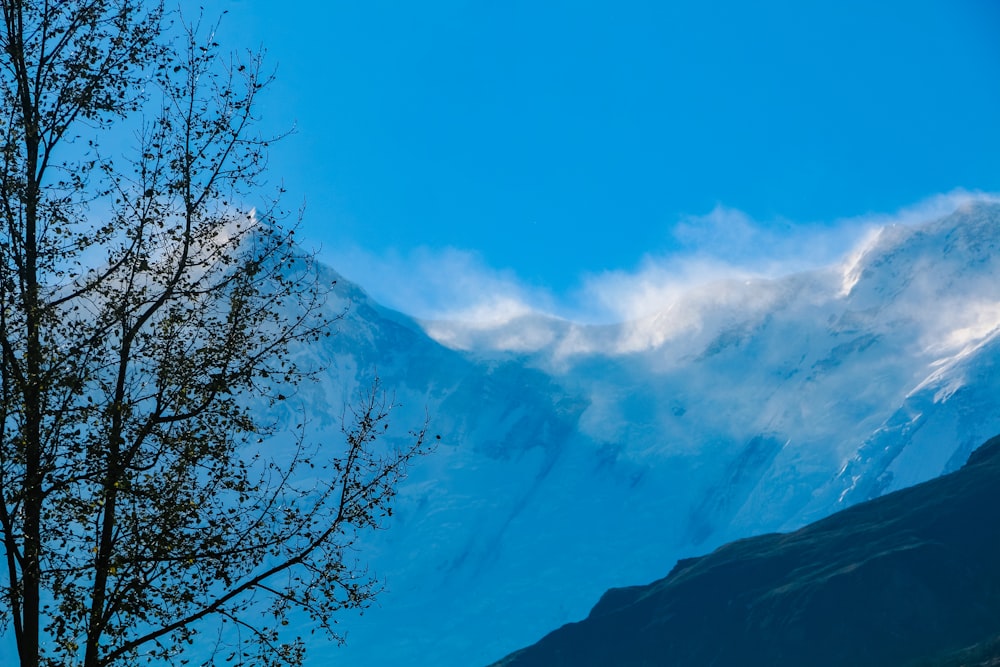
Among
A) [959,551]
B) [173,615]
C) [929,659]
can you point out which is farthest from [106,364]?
[959,551]

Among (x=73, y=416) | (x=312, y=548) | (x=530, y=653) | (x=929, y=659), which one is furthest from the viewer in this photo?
(x=530, y=653)

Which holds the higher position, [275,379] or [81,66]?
[81,66]

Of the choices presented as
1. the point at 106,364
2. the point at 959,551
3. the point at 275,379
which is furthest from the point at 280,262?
the point at 959,551

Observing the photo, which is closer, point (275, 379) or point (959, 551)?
point (275, 379)

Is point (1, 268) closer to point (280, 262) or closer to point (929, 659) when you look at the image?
point (280, 262)

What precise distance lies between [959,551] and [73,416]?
180m

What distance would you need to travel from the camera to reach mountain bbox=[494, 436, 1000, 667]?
15762 centimetres

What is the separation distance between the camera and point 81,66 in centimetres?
1647

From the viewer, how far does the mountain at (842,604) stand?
157625 millimetres

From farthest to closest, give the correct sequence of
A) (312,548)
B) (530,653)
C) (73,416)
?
(530,653)
(312,548)
(73,416)

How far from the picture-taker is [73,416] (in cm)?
1460

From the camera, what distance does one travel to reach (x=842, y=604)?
6594 inches

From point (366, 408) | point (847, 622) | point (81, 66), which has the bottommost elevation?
point (366, 408)

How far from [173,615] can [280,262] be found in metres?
5.32
